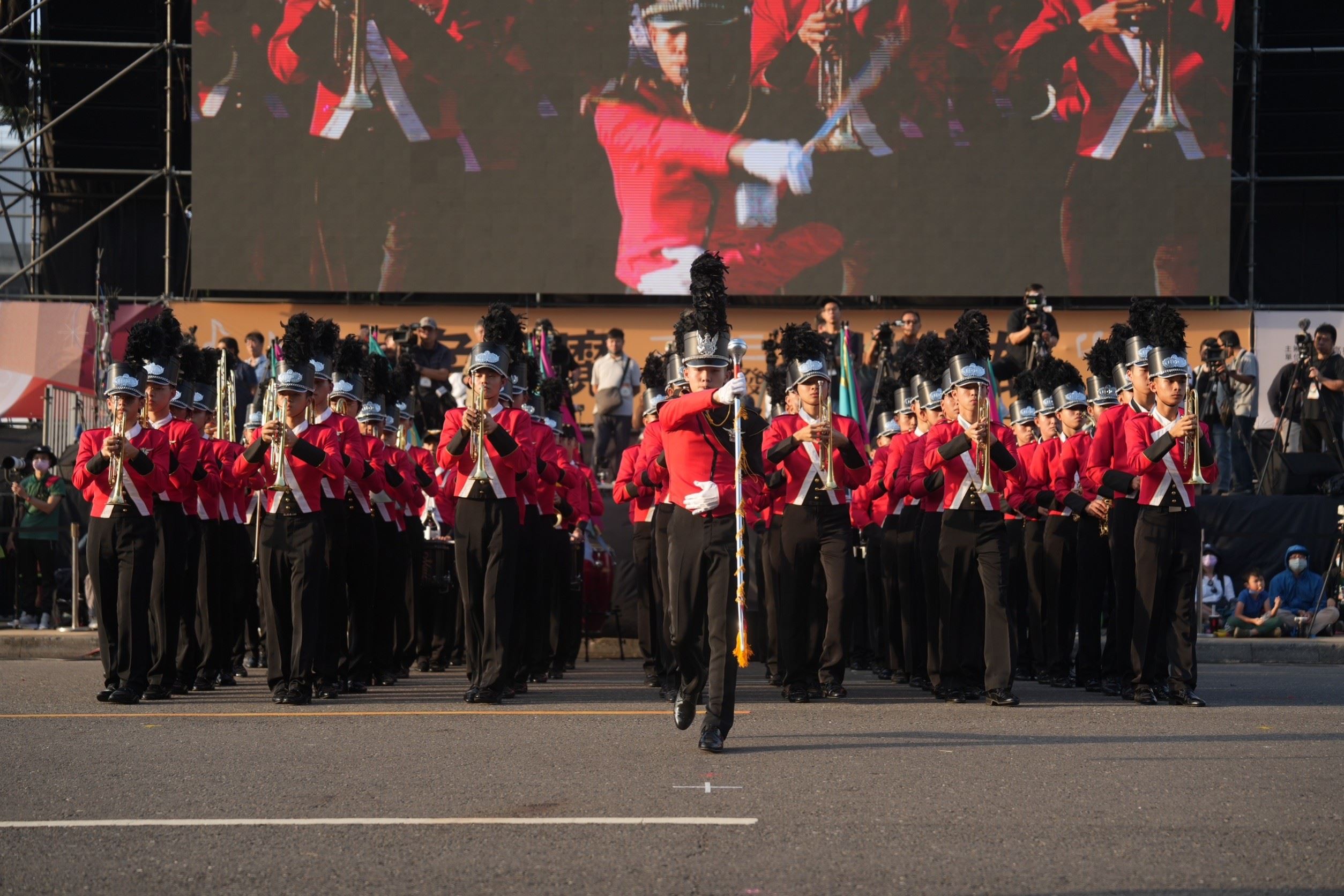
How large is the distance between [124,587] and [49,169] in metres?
15.8

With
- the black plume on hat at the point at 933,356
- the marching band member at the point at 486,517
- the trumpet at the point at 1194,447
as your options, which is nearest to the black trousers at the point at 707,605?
the marching band member at the point at 486,517

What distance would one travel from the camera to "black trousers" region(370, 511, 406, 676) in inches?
536

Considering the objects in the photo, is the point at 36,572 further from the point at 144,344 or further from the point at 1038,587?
the point at 1038,587

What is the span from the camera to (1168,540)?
11.6m

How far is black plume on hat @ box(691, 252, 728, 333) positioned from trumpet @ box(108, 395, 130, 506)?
14.9 feet

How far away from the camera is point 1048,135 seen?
24.0 metres

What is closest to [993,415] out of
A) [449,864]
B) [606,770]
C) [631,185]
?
[606,770]

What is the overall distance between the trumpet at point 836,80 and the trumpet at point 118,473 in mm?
14035

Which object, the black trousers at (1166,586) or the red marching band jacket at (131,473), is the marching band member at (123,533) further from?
the black trousers at (1166,586)

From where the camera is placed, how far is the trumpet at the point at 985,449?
11.8m

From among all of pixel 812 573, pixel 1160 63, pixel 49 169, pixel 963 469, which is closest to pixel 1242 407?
pixel 1160 63

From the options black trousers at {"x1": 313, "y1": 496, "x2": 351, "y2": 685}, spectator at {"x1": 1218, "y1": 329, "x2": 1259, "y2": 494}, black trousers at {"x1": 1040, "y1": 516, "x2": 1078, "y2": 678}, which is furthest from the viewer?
spectator at {"x1": 1218, "y1": 329, "x2": 1259, "y2": 494}

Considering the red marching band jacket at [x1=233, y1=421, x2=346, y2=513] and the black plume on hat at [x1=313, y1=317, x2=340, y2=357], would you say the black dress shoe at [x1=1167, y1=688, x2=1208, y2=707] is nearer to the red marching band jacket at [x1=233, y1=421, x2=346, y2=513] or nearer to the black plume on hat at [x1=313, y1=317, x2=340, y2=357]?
the red marching band jacket at [x1=233, y1=421, x2=346, y2=513]

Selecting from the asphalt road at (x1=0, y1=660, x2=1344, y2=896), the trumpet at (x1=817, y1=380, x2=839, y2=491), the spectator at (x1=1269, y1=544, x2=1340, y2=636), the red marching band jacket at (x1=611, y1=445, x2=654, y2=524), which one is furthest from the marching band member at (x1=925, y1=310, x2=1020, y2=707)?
the spectator at (x1=1269, y1=544, x2=1340, y2=636)
